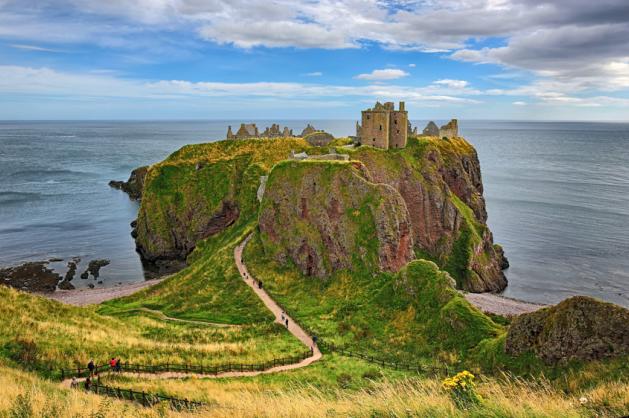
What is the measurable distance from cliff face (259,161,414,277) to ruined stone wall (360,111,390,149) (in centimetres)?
2249

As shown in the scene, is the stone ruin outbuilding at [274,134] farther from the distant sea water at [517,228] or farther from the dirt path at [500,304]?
the dirt path at [500,304]

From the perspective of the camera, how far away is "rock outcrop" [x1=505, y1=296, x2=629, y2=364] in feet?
81.2

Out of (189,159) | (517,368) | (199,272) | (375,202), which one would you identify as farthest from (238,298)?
(189,159)

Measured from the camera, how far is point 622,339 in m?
24.3

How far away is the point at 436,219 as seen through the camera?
3216 inches

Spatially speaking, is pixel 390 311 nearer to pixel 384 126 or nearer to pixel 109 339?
pixel 109 339

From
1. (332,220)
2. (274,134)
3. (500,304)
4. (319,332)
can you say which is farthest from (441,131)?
(319,332)

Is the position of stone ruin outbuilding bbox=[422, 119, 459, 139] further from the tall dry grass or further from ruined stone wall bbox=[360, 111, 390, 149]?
the tall dry grass

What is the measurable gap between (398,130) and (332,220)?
33668 mm

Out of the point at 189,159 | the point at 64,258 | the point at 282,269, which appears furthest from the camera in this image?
the point at 189,159

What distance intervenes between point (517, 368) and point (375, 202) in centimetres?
2940

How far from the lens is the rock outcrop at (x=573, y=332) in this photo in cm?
Answer: 2475

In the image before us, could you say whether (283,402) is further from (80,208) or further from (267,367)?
(80,208)

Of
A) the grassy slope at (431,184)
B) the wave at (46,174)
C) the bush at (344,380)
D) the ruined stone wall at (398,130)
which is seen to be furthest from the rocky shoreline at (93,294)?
the wave at (46,174)
